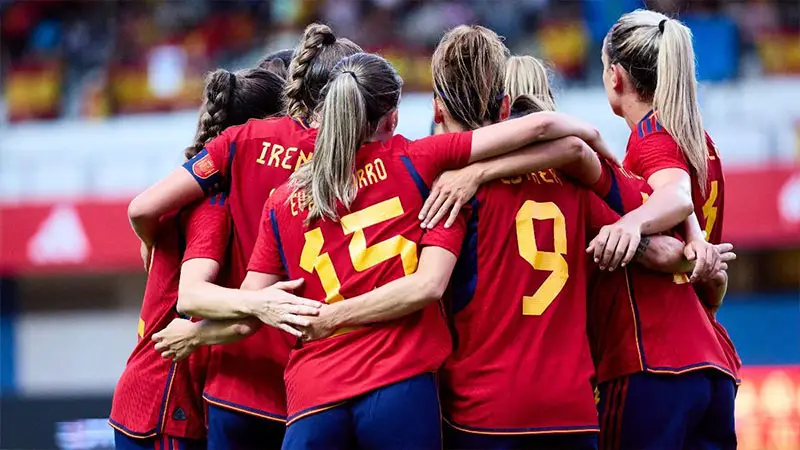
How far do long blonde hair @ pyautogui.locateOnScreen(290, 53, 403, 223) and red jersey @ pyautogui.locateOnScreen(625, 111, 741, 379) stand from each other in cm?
89

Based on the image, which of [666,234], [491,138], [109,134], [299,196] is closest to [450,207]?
[491,138]

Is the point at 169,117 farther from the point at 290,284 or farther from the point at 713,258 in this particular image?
the point at 713,258

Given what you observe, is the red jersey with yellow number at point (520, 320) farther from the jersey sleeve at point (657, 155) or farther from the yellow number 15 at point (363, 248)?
the jersey sleeve at point (657, 155)

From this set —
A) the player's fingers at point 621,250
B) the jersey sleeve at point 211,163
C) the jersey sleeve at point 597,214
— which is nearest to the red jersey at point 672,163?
the jersey sleeve at point 597,214

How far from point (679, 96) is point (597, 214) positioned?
0.51 meters

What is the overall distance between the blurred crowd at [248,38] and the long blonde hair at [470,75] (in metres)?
8.82

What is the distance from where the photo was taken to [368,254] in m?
3.02

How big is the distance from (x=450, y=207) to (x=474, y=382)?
1.62ft

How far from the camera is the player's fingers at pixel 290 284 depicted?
311cm

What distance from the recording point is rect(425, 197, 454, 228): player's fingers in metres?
3.01

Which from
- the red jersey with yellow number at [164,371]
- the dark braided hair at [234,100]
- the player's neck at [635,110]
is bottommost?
the red jersey with yellow number at [164,371]

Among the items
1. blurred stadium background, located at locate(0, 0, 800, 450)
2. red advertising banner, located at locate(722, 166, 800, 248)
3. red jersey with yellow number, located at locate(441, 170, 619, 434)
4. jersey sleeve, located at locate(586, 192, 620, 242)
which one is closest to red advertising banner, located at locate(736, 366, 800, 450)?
red advertising banner, located at locate(722, 166, 800, 248)

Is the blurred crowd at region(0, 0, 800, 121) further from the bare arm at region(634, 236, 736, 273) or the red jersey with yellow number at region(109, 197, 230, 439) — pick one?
the red jersey with yellow number at region(109, 197, 230, 439)

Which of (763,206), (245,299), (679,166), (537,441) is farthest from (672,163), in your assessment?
(763,206)
